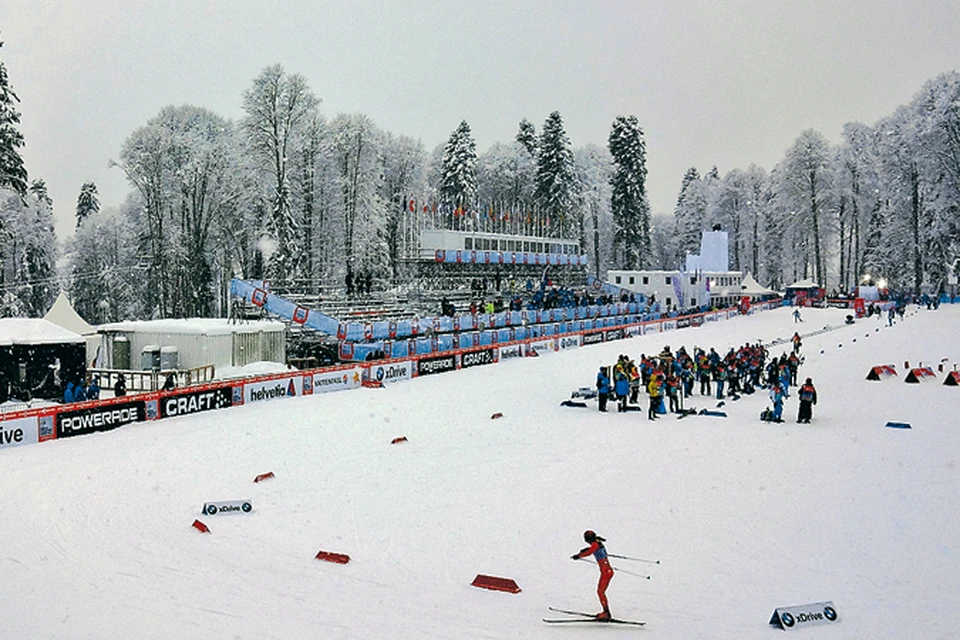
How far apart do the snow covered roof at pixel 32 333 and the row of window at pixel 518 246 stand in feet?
111

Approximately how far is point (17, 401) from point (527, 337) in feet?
83.7

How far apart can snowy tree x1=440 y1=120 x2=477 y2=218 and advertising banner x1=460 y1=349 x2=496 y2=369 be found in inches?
1484

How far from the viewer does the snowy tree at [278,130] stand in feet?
159

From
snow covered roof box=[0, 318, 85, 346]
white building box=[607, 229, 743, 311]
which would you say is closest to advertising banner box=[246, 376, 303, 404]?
snow covered roof box=[0, 318, 85, 346]

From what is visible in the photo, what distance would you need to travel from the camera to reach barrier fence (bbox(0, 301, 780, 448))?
1955 cm

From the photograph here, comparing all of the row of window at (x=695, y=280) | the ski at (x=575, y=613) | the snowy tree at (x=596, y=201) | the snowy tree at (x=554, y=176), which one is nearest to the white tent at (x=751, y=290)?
the row of window at (x=695, y=280)

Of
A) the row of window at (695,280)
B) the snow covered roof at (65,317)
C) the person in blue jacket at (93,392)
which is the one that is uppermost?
the row of window at (695,280)

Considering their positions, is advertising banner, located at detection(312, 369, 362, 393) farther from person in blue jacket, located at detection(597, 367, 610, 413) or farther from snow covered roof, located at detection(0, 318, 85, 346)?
person in blue jacket, located at detection(597, 367, 610, 413)

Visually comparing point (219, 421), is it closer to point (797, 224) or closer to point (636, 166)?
point (636, 166)

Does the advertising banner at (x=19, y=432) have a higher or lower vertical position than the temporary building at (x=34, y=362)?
lower

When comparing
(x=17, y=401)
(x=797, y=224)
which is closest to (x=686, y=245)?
(x=797, y=224)

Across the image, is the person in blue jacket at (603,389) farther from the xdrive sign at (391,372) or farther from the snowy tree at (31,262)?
the snowy tree at (31,262)

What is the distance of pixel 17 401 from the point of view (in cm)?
2466

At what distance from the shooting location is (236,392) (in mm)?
25062
